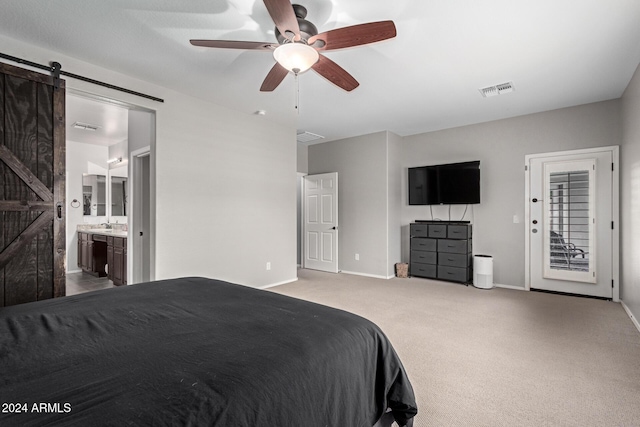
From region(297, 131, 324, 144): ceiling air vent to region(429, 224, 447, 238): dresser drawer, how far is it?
2645 mm

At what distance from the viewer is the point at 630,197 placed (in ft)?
11.3

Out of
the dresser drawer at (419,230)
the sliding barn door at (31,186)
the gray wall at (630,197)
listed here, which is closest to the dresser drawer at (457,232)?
the dresser drawer at (419,230)

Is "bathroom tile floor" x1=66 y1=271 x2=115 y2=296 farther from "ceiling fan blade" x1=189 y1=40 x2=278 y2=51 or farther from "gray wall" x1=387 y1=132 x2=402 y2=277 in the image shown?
"gray wall" x1=387 y1=132 x2=402 y2=277

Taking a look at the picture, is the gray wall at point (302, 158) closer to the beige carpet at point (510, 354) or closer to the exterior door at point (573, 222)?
the beige carpet at point (510, 354)

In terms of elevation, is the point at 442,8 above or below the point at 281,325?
above

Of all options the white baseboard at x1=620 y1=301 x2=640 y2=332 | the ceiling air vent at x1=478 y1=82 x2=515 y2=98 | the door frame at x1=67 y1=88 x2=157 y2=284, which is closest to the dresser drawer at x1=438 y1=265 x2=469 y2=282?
the white baseboard at x1=620 y1=301 x2=640 y2=332

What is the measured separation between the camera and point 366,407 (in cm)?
127

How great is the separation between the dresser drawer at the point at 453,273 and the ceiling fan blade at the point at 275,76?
13.1ft

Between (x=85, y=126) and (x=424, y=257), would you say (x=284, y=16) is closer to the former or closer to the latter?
(x=424, y=257)

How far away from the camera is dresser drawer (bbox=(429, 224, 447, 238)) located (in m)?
5.20

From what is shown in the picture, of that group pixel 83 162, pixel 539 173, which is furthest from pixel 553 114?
pixel 83 162

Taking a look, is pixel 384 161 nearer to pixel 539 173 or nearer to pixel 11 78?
pixel 539 173

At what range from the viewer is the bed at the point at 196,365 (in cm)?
76

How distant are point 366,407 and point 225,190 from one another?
139 inches
